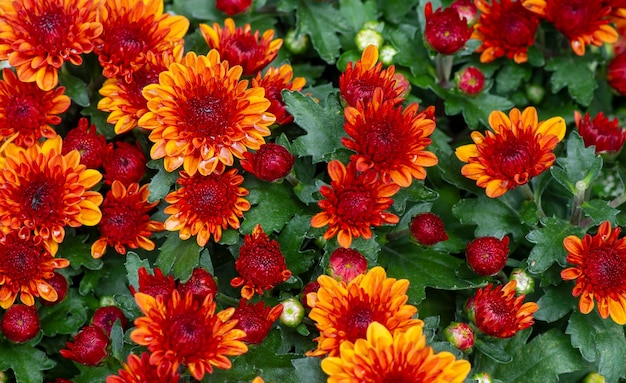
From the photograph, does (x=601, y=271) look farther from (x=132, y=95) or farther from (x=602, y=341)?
(x=132, y=95)

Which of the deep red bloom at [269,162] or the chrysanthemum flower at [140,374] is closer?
the chrysanthemum flower at [140,374]

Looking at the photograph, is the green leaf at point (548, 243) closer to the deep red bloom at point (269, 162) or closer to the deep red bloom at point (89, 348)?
the deep red bloom at point (269, 162)

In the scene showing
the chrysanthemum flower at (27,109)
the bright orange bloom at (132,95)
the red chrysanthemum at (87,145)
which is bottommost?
the red chrysanthemum at (87,145)

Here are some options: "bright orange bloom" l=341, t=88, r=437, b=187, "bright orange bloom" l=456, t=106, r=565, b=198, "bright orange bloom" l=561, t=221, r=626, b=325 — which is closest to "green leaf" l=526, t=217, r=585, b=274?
"bright orange bloom" l=561, t=221, r=626, b=325

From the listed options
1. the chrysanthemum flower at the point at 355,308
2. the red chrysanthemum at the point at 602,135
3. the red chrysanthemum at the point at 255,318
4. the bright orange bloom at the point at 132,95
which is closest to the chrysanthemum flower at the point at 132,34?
the bright orange bloom at the point at 132,95

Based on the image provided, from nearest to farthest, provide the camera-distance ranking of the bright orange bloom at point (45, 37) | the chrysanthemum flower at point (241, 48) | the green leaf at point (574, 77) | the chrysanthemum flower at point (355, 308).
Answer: the chrysanthemum flower at point (355, 308) → the bright orange bloom at point (45, 37) → the chrysanthemum flower at point (241, 48) → the green leaf at point (574, 77)

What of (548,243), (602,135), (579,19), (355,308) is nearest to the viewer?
(355,308)

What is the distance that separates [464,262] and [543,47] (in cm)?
107

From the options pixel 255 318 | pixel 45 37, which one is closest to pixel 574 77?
pixel 255 318

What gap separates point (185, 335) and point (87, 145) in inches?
31.7

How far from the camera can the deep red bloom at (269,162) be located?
2.13 meters

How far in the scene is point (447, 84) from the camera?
2.79 m

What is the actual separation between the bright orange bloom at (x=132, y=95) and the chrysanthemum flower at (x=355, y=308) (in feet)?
2.64

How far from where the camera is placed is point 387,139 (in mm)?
2035
